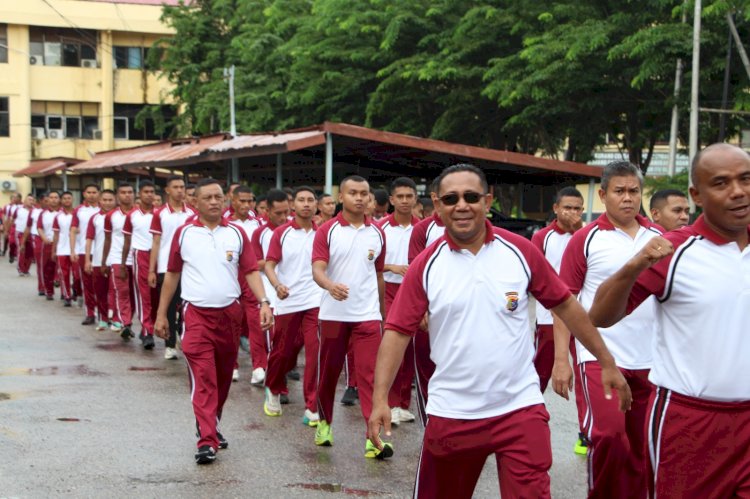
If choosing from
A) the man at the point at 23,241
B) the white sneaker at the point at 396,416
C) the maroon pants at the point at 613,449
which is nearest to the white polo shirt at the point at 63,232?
the man at the point at 23,241

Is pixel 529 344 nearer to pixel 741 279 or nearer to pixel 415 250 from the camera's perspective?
pixel 741 279

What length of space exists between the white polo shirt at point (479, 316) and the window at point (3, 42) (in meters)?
47.8

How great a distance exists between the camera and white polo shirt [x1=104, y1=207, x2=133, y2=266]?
1405 cm

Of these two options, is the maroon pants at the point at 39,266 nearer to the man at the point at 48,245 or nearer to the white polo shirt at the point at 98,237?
the man at the point at 48,245

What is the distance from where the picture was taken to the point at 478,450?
4430mm

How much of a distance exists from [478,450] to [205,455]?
3084mm

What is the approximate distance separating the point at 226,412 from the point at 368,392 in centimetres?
184

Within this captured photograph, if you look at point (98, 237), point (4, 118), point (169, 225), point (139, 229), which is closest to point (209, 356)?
point (169, 225)

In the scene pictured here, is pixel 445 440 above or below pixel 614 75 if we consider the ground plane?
below

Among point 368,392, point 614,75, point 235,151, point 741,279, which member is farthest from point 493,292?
point 614,75

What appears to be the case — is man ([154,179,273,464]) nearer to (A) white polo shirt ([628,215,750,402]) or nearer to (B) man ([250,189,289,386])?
(B) man ([250,189,289,386])

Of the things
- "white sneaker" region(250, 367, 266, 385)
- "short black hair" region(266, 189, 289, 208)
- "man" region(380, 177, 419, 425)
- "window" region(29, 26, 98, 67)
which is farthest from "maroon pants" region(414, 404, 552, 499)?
"window" region(29, 26, 98, 67)

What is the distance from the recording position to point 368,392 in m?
7.65

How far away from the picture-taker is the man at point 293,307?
Answer: 27.8ft
